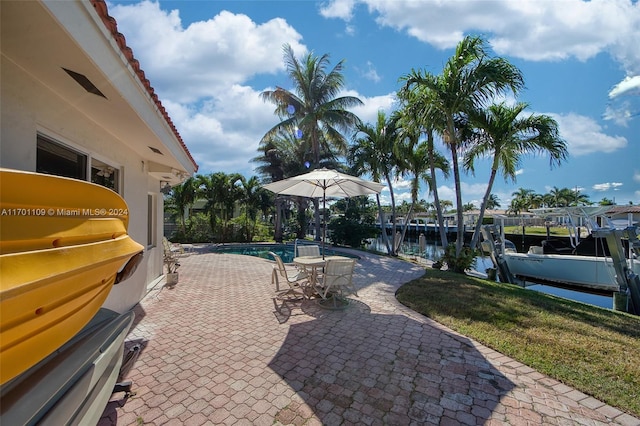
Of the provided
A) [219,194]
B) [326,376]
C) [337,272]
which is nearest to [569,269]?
[337,272]

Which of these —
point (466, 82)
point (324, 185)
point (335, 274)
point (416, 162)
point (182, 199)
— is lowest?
point (335, 274)

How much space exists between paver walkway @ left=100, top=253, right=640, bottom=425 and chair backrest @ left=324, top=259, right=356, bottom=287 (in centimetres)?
70

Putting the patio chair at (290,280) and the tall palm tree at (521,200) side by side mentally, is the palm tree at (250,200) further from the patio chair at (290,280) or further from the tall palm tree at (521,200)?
the tall palm tree at (521,200)

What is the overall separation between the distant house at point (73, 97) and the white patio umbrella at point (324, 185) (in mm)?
2929

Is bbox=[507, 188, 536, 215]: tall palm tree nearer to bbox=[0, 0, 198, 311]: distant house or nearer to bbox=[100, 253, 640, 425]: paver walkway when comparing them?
bbox=[100, 253, 640, 425]: paver walkway

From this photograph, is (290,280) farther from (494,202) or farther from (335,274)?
(494,202)

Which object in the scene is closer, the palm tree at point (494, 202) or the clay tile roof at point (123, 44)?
the clay tile roof at point (123, 44)

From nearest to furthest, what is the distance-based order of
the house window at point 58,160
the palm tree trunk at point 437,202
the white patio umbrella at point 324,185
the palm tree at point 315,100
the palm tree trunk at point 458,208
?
1. the house window at point 58,160
2. the white patio umbrella at point 324,185
3. the palm tree trunk at point 458,208
4. the palm tree trunk at point 437,202
5. the palm tree at point 315,100

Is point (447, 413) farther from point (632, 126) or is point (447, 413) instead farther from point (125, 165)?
point (632, 126)

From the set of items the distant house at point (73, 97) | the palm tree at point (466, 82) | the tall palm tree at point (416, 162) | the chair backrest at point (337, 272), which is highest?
the palm tree at point (466, 82)

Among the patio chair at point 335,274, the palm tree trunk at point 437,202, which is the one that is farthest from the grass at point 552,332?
the palm tree trunk at point 437,202

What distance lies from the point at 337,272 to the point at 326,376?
9.40ft

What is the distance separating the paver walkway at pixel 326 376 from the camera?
9.71 ft

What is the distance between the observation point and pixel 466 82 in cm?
1002
